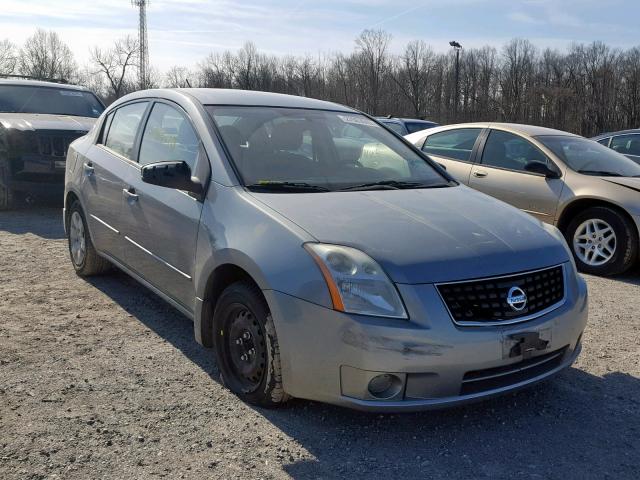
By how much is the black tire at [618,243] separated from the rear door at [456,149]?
1608mm

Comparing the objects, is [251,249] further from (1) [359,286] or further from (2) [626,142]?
(2) [626,142]

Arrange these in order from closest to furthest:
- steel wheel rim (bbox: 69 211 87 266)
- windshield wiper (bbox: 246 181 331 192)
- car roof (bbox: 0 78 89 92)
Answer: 1. windshield wiper (bbox: 246 181 331 192)
2. steel wheel rim (bbox: 69 211 87 266)
3. car roof (bbox: 0 78 89 92)

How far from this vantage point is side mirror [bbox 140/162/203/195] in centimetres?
346

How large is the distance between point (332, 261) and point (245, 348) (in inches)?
30.1

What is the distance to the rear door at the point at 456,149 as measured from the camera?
750 cm

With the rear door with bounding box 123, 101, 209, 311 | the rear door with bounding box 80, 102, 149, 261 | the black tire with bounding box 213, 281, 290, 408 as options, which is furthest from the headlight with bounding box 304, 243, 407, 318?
the rear door with bounding box 80, 102, 149, 261

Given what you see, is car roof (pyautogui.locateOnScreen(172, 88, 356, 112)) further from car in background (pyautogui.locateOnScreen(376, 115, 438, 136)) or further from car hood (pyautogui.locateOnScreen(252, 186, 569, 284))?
car in background (pyautogui.locateOnScreen(376, 115, 438, 136))

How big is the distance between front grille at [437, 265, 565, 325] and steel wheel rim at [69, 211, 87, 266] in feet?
12.0

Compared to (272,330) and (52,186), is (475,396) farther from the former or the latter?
(52,186)

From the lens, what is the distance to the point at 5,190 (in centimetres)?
860

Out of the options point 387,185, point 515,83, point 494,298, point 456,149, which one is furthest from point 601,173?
point 515,83

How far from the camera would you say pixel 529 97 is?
55.7 m

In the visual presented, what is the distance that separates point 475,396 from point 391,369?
1.45ft

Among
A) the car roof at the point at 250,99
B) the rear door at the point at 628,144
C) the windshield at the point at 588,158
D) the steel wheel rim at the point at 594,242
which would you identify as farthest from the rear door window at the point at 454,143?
the rear door at the point at 628,144
